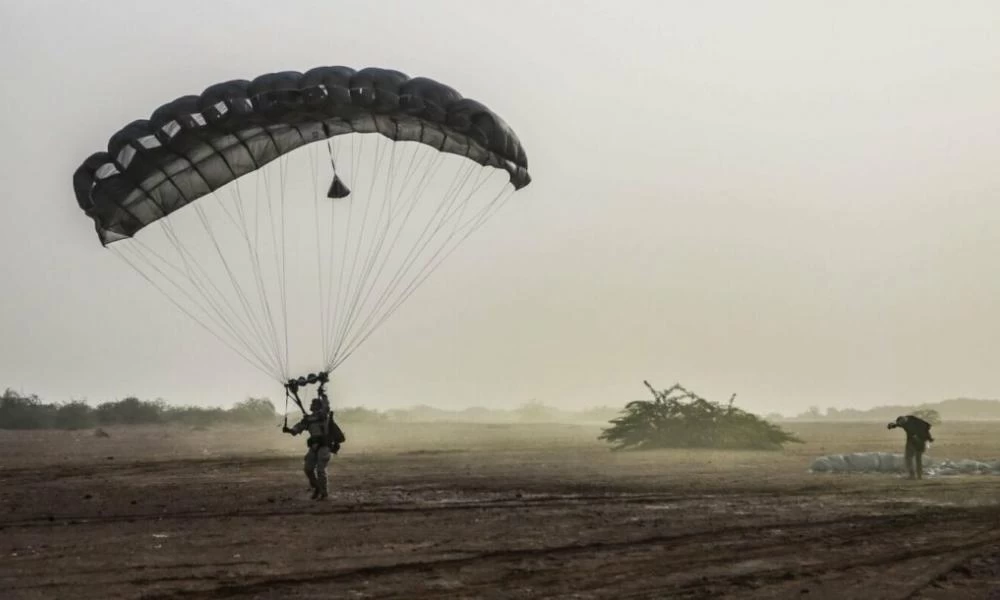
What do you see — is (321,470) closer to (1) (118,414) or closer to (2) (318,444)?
(2) (318,444)

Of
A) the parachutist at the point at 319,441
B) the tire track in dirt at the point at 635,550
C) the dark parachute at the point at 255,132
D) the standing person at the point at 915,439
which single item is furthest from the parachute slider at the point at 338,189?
the standing person at the point at 915,439

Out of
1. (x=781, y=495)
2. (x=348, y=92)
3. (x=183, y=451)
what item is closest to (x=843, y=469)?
(x=781, y=495)

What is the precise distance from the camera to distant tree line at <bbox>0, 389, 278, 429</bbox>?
5738cm

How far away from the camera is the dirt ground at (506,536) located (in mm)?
8633

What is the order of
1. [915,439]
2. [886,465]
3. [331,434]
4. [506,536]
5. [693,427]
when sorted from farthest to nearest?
[693,427] < [886,465] < [915,439] < [331,434] < [506,536]

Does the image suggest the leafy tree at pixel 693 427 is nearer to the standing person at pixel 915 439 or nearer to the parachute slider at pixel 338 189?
the standing person at pixel 915 439

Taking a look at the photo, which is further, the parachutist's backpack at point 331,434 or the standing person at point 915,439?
the standing person at point 915,439

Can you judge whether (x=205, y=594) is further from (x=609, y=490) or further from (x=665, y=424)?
(x=665, y=424)

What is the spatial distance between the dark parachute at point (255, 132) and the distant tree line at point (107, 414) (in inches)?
1802

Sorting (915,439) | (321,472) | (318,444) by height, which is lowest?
(321,472)

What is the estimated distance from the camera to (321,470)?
52.8ft

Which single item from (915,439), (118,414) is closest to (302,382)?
(915,439)

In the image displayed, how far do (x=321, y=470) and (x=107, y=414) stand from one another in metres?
54.0

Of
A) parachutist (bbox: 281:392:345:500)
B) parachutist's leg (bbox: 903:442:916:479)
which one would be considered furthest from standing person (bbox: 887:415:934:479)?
parachutist (bbox: 281:392:345:500)
